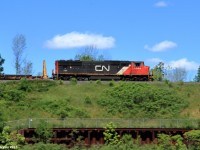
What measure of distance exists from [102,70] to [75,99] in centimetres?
1421

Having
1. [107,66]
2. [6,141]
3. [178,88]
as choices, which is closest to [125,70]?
[107,66]

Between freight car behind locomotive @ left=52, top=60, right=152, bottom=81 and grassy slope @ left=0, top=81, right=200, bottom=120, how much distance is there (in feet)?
19.7

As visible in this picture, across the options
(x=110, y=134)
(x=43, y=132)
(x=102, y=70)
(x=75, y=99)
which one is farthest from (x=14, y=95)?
(x=110, y=134)

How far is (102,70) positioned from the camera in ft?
235

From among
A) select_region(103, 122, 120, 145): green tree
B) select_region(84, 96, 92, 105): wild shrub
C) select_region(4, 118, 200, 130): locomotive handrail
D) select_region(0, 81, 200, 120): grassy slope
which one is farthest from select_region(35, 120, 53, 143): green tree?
select_region(84, 96, 92, 105): wild shrub

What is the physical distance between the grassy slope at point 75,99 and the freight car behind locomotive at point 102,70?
19.7ft

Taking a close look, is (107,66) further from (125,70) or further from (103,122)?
(103,122)

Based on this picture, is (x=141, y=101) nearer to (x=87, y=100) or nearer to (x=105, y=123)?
(x=87, y=100)

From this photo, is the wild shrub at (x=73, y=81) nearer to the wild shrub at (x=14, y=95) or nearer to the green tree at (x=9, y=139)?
the wild shrub at (x=14, y=95)

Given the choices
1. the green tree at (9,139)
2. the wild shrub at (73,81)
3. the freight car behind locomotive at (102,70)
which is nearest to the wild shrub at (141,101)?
the wild shrub at (73,81)

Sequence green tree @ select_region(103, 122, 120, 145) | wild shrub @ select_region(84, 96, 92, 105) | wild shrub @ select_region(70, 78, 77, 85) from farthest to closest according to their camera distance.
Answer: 1. wild shrub @ select_region(70, 78, 77, 85)
2. wild shrub @ select_region(84, 96, 92, 105)
3. green tree @ select_region(103, 122, 120, 145)

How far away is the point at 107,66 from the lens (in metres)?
71.6

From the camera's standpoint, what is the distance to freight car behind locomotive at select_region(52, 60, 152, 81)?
7025 centimetres

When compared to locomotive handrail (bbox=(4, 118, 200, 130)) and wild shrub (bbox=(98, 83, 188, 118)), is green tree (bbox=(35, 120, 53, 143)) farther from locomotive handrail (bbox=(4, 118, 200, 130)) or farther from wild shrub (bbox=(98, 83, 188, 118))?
wild shrub (bbox=(98, 83, 188, 118))
